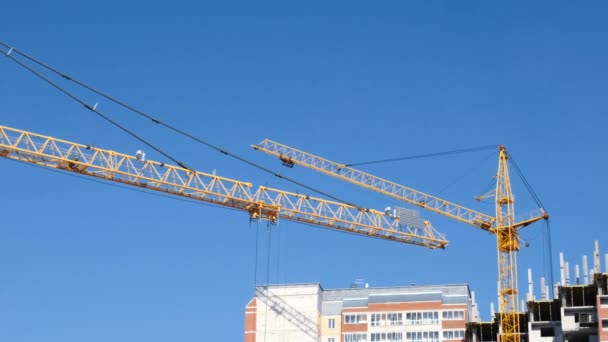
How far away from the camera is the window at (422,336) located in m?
174

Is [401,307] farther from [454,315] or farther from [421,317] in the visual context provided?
[454,315]

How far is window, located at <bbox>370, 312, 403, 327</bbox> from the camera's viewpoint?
177 metres

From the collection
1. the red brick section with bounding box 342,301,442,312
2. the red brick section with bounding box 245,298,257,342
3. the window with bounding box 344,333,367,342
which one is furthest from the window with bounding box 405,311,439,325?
the red brick section with bounding box 245,298,257,342

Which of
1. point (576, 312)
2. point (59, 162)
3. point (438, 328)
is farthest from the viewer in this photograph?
point (438, 328)

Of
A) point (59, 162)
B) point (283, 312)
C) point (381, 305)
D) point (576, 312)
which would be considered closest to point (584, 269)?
point (576, 312)

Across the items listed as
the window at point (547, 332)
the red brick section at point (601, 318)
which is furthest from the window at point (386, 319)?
the red brick section at point (601, 318)

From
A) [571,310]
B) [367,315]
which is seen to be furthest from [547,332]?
[367,315]

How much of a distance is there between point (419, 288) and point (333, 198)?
20.7 meters

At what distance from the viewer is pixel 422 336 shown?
17475 centimetres

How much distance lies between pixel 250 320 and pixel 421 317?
27240 millimetres

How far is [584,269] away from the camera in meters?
156

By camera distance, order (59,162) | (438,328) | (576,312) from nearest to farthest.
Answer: (59,162) < (576,312) < (438,328)

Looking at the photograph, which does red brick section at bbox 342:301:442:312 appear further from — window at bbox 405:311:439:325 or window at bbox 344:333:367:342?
window at bbox 344:333:367:342

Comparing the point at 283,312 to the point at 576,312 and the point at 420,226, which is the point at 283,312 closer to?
the point at 420,226
